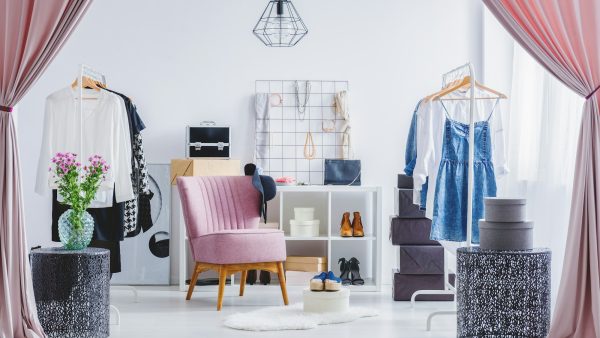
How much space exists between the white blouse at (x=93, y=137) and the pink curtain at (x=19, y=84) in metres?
0.73

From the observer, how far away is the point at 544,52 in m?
3.79

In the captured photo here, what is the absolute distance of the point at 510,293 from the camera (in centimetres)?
375

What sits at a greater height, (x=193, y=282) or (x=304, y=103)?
(x=304, y=103)

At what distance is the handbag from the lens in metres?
6.21

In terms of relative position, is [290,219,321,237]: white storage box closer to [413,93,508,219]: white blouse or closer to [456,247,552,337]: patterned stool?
[413,93,508,219]: white blouse

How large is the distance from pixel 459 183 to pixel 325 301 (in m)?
1.12

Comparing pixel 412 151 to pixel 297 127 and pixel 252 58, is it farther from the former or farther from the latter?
pixel 252 58

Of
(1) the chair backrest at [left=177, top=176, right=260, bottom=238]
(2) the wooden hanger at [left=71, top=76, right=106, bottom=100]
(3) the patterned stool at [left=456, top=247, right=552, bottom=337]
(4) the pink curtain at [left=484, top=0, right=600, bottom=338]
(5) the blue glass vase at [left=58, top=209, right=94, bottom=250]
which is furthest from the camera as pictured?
(1) the chair backrest at [left=177, top=176, right=260, bottom=238]

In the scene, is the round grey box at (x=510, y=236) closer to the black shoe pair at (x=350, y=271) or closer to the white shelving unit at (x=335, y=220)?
the black shoe pair at (x=350, y=271)

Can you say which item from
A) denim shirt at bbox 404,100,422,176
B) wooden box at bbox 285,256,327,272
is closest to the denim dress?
denim shirt at bbox 404,100,422,176

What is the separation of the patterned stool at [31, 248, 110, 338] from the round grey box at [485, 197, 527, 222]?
2.00 m

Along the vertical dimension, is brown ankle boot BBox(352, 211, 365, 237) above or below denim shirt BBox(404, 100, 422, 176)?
below

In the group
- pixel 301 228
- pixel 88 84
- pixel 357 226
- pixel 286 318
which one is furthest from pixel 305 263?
pixel 88 84

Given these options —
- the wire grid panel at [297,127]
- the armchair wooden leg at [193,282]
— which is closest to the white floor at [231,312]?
the armchair wooden leg at [193,282]
